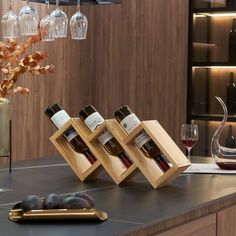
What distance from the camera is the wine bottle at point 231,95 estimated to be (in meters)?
5.29

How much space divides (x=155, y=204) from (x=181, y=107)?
3499 millimetres

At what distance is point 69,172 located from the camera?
274 cm

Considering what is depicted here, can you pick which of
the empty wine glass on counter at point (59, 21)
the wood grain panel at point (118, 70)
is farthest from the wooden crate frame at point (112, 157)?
the wood grain panel at point (118, 70)

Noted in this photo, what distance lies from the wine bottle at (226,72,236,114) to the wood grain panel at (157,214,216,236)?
10.5 feet

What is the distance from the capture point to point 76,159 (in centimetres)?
258

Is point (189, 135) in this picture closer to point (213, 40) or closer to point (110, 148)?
point (110, 148)

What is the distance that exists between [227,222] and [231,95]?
3.10 m

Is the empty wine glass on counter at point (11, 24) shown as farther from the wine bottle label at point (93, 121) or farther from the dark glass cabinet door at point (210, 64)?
the dark glass cabinet door at point (210, 64)

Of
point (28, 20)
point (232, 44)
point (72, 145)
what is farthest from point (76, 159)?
point (232, 44)

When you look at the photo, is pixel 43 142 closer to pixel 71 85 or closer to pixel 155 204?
pixel 71 85

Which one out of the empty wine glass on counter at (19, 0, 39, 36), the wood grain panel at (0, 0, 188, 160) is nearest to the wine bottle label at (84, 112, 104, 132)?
the empty wine glass on counter at (19, 0, 39, 36)

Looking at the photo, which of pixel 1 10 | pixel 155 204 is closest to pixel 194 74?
pixel 1 10

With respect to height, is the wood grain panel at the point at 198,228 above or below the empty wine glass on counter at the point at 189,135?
below

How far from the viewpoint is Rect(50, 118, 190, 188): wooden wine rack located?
2381 mm
